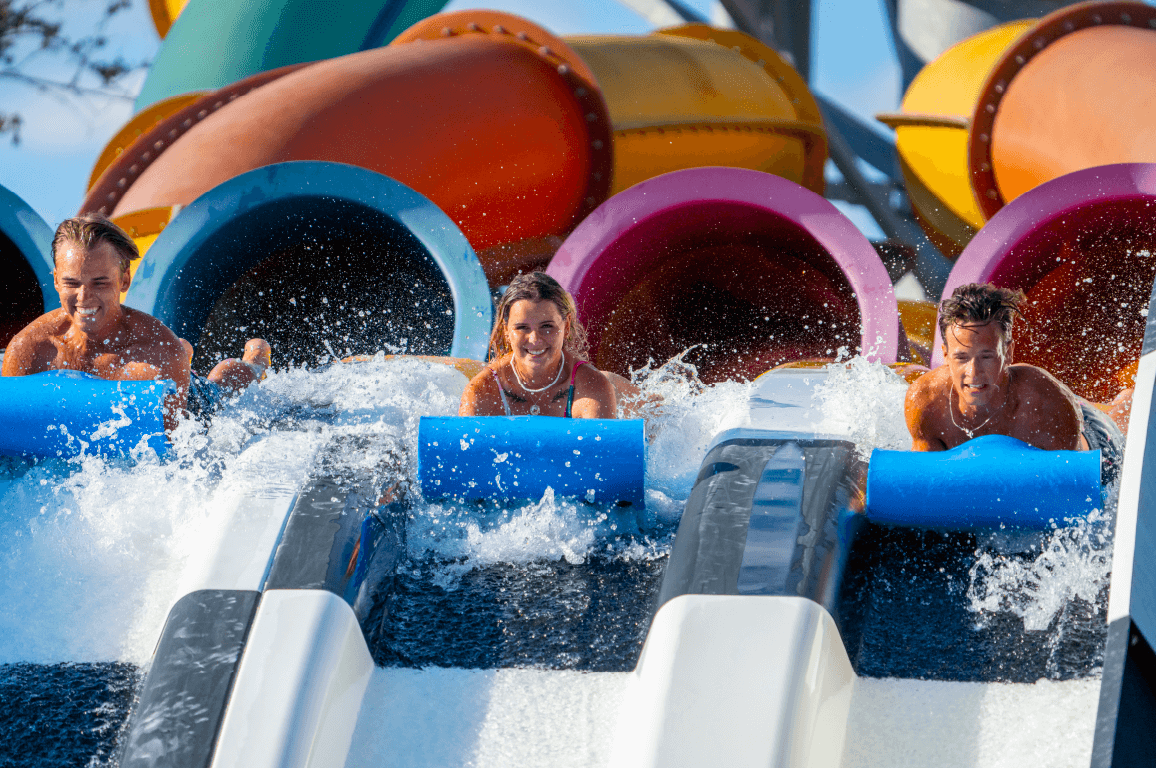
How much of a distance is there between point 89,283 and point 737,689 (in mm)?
2093

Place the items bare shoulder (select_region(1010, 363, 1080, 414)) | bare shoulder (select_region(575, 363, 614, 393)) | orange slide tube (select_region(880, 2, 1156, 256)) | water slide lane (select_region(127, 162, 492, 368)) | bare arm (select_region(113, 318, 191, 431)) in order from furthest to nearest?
orange slide tube (select_region(880, 2, 1156, 256)), water slide lane (select_region(127, 162, 492, 368)), bare arm (select_region(113, 318, 191, 431)), bare shoulder (select_region(575, 363, 614, 393)), bare shoulder (select_region(1010, 363, 1080, 414))

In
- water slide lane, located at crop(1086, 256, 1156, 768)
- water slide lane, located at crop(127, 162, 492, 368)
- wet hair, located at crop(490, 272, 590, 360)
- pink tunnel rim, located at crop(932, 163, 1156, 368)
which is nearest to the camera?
water slide lane, located at crop(1086, 256, 1156, 768)

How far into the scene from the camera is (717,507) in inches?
77.5

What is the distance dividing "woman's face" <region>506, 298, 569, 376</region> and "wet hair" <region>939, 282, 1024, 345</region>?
921mm

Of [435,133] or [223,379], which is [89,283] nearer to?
[223,379]

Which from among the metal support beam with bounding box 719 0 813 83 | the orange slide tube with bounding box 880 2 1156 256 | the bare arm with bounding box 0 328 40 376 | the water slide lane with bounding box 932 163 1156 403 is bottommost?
the bare arm with bounding box 0 328 40 376

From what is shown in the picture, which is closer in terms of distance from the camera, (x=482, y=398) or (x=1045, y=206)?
(x=482, y=398)

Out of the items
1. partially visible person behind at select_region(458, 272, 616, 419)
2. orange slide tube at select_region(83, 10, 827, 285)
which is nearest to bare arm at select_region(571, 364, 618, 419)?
partially visible person behind at select_region(458, 272, 616, 419)

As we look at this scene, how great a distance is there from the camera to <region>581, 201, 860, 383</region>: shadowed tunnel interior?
396cm

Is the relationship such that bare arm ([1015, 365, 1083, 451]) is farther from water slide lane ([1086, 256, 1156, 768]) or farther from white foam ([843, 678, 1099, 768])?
white foam ([843, 678, 1099, 768])

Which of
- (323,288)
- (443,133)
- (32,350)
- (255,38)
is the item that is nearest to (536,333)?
(32,350)

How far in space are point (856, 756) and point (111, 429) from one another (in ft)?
5.94

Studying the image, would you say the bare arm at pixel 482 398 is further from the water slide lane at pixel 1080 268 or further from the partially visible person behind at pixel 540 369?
the water slide lane at pixel 1080 268

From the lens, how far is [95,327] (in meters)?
2.83
